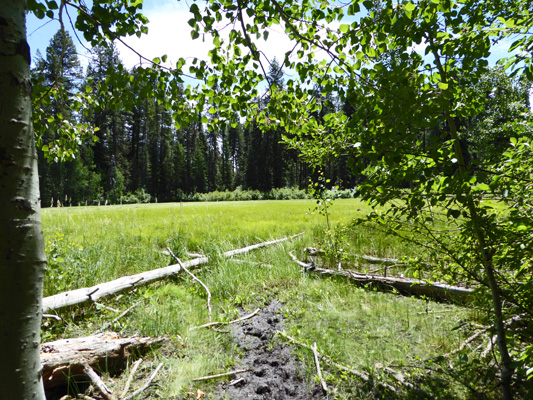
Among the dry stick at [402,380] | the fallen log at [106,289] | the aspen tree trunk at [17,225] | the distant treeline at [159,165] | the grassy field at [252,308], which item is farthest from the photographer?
the distant treeline at [159,165]

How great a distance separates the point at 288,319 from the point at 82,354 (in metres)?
2.26

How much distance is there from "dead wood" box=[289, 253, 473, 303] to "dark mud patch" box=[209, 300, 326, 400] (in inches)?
65.6

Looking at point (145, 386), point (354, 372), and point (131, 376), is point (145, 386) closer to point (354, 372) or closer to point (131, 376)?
point (131, 376)

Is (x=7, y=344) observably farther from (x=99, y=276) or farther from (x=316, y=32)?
(x=99, y=276)

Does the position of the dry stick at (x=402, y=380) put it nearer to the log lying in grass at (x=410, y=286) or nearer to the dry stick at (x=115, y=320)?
the log lying in grass at (x=410, y=286)

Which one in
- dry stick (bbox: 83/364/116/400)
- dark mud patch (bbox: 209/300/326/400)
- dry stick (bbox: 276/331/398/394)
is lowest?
dark mud patch (bbox: 209/300/326/400)

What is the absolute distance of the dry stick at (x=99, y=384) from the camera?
204cm

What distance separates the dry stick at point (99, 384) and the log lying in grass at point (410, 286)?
3147mm

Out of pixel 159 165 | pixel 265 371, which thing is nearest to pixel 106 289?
pixel 265 371

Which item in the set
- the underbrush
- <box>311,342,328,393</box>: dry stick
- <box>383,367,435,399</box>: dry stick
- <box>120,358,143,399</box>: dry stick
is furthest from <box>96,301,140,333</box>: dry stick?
<box>383,367,435,399</box>: dry stick

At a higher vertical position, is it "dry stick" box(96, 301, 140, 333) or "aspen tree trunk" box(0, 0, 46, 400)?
"aspen tree trunk" box(0, 0, 46, 400)

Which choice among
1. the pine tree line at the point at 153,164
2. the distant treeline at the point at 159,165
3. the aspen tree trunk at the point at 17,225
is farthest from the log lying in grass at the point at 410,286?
the pine tree line at the point at 153,164

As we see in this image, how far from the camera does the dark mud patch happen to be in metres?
2.20

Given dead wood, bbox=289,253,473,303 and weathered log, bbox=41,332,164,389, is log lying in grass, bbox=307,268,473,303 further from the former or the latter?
weathered log, bbox=41,332,164,389
